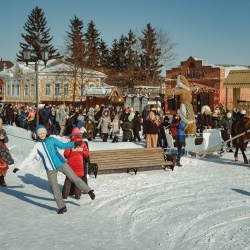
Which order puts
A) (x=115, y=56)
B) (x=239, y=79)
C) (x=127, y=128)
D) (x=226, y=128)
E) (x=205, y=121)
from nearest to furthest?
(x=226, y=128)
(x=127, y=128)
(x=205, y=121)
(x=239, y=79)
(x=115, y=56)

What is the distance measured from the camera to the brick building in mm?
37750

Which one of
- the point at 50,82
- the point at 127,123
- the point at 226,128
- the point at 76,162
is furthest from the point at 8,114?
the point at 50,82

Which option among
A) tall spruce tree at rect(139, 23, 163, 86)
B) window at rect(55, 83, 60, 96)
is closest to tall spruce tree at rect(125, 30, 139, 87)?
tall spruce tree at rect(139, 23, 163, 86)

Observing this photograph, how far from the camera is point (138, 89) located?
126ft

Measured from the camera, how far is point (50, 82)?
53.0m

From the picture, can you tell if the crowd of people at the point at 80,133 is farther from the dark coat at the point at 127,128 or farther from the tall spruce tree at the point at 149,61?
the tall spruce tree at the point at 149,61

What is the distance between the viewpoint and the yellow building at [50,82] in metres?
48.3

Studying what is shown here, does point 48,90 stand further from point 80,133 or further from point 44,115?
point 80,133

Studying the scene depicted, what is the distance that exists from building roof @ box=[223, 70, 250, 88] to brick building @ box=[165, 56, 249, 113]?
31.4ft

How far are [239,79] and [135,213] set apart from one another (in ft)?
63.3

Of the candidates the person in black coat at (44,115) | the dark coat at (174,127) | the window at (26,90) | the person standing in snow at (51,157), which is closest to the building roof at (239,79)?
the dark coat at (174,127)

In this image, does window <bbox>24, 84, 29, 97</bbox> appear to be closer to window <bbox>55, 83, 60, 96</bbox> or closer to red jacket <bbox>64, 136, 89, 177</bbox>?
window <bbox>55, 83, 60, 96</bbox>

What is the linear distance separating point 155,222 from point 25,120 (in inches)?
739

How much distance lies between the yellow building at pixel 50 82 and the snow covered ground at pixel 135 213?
36056mm
